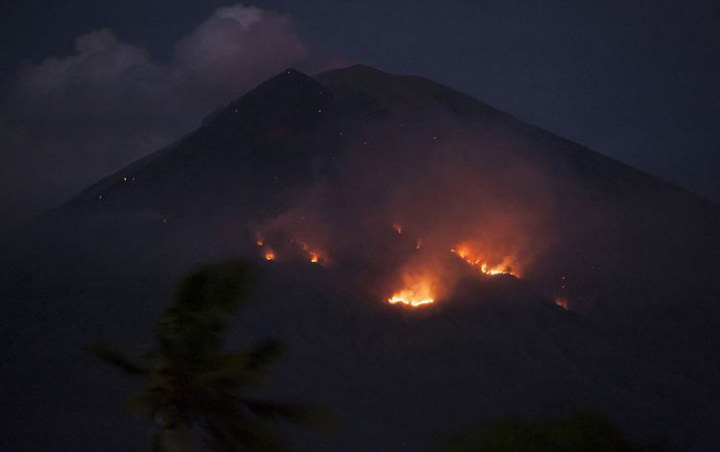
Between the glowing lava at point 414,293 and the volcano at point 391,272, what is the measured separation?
0.13m

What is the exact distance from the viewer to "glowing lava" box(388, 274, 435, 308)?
175ft

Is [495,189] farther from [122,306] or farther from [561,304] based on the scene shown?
[122,306]

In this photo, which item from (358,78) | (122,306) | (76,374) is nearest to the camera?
(76,374)

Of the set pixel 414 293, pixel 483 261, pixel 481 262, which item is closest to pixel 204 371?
pixel 414 293

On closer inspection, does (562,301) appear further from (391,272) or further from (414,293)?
(391,272)

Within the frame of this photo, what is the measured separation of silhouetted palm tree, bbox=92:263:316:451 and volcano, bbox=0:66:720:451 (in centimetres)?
2285

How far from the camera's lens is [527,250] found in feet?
209

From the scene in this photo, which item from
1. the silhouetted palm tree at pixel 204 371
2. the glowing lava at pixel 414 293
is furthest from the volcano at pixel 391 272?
the silhouetted palm tree at pixel 204 371

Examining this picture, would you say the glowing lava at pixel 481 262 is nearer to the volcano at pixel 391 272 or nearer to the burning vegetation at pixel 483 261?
the burning vegetation at pixel 483 261

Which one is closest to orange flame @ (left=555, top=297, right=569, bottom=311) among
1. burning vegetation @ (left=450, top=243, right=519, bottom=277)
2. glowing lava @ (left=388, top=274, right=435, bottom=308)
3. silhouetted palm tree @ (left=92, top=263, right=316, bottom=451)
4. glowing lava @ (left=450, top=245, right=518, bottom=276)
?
burning vegetation @ (left=450, top=243, right=519, bottom=277)

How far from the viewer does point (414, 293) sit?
54.2m

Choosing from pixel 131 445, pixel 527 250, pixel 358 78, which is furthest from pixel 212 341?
pixel 358 78

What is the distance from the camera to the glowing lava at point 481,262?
59.6 metres

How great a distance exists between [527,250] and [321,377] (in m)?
29.5
